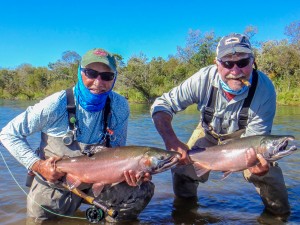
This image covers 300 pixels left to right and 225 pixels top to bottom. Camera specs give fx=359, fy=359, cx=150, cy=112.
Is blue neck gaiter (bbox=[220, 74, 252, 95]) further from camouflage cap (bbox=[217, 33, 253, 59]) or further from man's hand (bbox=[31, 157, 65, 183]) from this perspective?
man's hand (bbox=[31, 157, 65, 183])

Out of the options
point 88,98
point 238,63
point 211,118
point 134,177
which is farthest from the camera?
point 211,118

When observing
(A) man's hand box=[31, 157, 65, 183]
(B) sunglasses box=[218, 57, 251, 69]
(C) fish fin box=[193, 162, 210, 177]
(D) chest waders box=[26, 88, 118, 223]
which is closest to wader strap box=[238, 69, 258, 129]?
(B) sunglasses box=[218, 57, 251, 69]

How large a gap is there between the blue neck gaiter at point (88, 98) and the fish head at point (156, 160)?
795 mm

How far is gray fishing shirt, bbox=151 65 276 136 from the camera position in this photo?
429cm

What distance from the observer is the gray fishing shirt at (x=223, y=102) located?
4289mm

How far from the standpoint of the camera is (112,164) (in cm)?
352

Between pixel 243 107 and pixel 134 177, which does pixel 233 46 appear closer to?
pixel 243 107

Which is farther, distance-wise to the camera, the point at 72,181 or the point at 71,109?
the point at 71,109

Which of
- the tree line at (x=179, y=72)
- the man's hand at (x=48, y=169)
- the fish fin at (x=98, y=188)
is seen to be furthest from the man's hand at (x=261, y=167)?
the tree line at (x=179, y=72)

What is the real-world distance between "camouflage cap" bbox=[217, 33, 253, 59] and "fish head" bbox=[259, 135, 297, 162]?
1.02 m

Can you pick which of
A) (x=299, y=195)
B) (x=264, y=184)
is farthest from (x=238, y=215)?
(x=299, y=195)

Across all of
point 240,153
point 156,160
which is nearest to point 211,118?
point 240,153

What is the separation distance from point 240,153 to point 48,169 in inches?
78.2

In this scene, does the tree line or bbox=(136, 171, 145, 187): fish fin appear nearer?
bbox=(136, 171, 145, 187): fish fin
